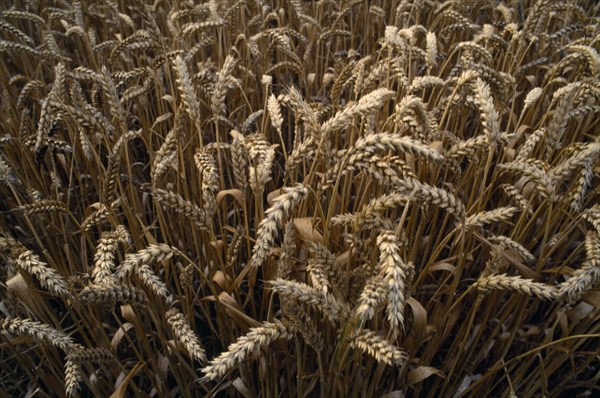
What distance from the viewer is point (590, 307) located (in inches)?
62.0

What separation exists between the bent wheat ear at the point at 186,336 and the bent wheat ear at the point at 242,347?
0.41 ft

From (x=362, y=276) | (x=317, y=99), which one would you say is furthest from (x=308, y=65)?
(x=362, y=276)

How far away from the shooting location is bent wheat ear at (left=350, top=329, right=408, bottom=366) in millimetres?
951

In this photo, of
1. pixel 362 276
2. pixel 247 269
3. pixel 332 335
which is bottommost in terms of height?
pixel 332 335

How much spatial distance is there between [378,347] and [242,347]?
0.28m

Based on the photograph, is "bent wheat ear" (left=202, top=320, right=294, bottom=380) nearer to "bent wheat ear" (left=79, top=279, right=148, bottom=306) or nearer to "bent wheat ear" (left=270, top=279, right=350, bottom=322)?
"bent wheat ear" (left=270, top=279, right=350, bottom=322)

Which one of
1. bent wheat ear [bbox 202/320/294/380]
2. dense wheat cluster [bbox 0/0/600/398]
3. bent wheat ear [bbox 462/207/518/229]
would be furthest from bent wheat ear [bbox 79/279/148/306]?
bent wheat ear [bbox 462/207/518/229]

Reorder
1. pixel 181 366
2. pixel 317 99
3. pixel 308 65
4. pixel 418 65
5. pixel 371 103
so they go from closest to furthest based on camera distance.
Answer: pixel 371 103
pixel 181 366
pixel 317 99
pixel 308 65
pixel 418 65

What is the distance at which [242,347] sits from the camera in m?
1.02

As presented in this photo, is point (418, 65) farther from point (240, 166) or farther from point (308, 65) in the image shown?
point (240, 166)

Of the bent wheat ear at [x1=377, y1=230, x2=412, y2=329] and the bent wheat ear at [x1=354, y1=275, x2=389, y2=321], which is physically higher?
the bent wheat ear at [x1=377, y1=230, x2=412, y2=329]

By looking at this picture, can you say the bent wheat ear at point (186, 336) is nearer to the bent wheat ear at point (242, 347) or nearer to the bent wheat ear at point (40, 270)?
the bent wheat ear at point (242, 347)

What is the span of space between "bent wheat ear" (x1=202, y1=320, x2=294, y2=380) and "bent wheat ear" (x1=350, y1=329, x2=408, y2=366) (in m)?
0.19

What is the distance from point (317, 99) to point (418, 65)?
3.75 ft
